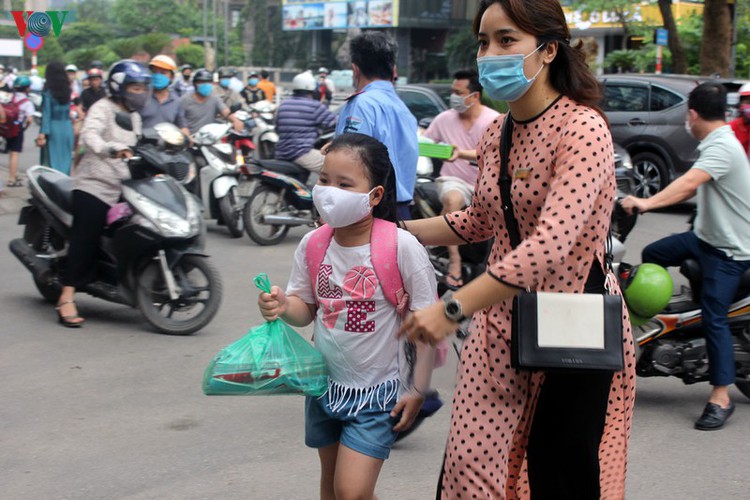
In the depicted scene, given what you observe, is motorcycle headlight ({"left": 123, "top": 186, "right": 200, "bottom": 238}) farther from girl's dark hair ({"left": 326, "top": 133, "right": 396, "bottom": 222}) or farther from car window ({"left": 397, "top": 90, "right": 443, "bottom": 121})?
car window ({"left": 397, "top": 90, "right": 443, "bottom": 121})

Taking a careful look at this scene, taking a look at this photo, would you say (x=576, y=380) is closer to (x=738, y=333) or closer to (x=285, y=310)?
(x=285, y=310)

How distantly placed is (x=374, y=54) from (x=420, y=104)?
33.4 feet

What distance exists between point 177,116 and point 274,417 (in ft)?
22.6

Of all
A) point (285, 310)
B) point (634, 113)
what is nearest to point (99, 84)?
point (634, 113)

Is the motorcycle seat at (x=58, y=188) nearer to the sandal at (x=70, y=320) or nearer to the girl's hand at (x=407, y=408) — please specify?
the sandal at (x=70, y=320)

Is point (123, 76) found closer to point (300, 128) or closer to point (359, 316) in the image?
point (300, 128)

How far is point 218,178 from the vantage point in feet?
32.8

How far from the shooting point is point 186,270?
6.40 metres

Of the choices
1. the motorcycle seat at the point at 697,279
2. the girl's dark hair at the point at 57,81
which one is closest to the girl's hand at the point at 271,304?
the motorcycle seat at the point at 697,279

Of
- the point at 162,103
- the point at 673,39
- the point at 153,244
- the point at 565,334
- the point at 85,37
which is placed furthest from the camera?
the point at 85,37

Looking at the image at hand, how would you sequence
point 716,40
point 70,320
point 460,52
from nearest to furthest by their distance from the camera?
1. point 70,320
2. point 716,40
3. point 460,52

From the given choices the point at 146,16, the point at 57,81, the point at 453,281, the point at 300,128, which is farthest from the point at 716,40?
the point at 146,16

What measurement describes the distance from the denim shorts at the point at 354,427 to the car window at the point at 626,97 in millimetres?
10708

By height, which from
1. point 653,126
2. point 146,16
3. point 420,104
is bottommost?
point 653,126
